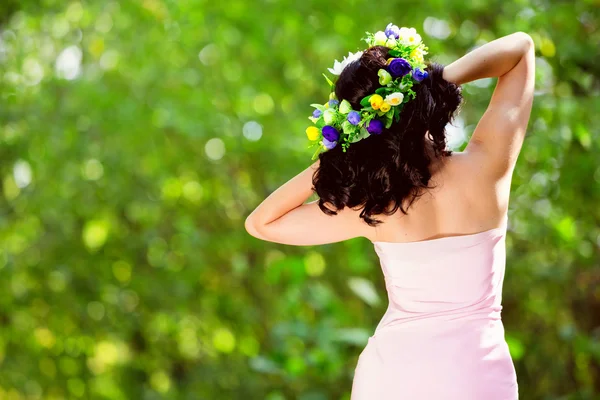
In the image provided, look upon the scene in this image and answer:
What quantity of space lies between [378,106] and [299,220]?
1.29ft

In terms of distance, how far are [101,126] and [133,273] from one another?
3.75ft

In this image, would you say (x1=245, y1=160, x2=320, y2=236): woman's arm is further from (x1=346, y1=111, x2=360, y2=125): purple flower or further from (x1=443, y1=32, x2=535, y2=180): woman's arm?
(x1=443, y1=32, x2=535, y2=180): woman's arm

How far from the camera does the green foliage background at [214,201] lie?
3.74 metres

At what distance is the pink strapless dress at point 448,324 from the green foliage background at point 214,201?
1558mm

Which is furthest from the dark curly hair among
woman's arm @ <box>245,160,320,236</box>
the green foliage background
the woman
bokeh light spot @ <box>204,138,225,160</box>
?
bokeh light spot @ <box>204,138,225,160</box>

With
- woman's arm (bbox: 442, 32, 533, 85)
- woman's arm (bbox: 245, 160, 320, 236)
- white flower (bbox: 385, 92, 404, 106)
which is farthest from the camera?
woman's arm (bbox: 245, 160, 320, 236)


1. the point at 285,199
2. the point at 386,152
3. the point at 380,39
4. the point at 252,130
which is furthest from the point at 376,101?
the point at 252,130

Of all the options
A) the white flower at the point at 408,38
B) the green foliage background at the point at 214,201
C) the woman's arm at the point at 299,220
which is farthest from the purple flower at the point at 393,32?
the green foliage background at the point at 214,201

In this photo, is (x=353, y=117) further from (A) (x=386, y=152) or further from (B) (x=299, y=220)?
(B) (x=299, y=220)

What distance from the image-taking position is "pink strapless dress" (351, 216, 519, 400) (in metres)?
1.77

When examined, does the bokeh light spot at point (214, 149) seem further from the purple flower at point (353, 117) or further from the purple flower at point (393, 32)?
the purple flower at point (353, 117)

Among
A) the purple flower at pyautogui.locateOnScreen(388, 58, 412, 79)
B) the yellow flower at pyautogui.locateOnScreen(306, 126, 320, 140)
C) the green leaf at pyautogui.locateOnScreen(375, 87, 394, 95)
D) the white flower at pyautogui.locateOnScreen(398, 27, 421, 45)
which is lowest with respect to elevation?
the yellow flower at pyautogui.locateOnScreen(306, 126, 320, 140)

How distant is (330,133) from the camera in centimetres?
176

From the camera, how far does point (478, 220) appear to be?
69.8 inches
